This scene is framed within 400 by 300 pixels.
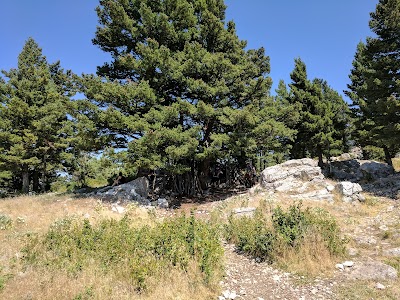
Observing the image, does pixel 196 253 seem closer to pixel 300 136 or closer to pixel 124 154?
pixel 124 154

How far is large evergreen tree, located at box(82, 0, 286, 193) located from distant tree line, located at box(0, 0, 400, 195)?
2.9 inches

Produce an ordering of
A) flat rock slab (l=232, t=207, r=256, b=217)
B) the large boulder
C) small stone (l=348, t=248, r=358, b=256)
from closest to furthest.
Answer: small stone (l=348, t=248, r=358, b=256) → flat rock slab (l=232, t=207, r=256, b=217) → the large boulder

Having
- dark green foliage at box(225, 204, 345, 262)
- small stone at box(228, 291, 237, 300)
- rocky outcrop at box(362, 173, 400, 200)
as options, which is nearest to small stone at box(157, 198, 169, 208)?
dark green foliage at box(225, 204, 345, 262)

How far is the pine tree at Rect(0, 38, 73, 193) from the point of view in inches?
889

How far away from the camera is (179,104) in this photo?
56.0 ft

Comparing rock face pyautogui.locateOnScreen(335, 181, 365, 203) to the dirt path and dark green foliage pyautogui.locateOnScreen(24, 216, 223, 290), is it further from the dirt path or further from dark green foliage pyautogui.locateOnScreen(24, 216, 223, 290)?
dark green foliage pyautogui.locateOnScreen(24, 216, 223, 290)

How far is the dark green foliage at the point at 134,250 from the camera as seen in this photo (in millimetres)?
5828

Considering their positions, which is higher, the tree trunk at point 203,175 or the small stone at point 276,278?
the tree trunk at point 203,175

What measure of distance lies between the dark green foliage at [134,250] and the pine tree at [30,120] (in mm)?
17504

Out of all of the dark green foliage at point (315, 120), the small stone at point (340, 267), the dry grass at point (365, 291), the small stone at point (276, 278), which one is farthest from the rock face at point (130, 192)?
the dark green foliage at point (315, 120)

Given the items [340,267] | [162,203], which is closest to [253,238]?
[340,267]

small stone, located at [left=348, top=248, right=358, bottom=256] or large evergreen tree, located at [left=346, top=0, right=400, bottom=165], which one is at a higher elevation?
large evergreen tree, located at [left=346, top=0, right=400, bottom=165]

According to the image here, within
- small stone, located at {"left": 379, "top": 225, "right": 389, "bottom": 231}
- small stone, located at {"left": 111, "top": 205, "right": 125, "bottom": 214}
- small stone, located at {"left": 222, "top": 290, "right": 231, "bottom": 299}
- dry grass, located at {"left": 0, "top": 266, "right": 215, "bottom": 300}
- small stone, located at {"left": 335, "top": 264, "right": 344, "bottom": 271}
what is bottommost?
small stone, located at {"left": 335, "top": 264, "right": 344, "bottom": 271}

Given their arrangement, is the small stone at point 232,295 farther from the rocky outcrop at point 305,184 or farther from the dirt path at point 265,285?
the rocky outcrop at point 305,184
